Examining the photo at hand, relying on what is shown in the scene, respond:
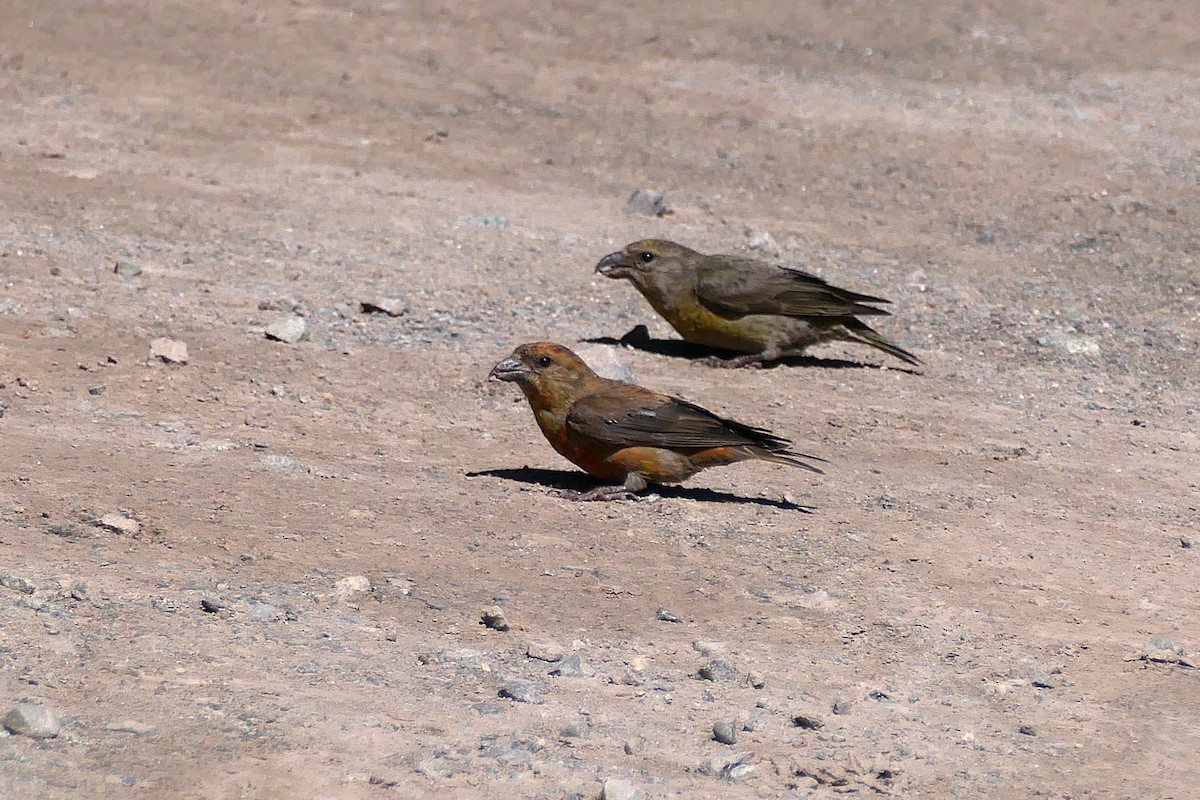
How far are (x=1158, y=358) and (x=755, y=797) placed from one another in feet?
21.0

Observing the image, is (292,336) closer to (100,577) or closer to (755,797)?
(100,577)

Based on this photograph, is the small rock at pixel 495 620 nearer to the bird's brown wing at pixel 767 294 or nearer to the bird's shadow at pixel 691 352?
the bird's shadow at pixel 691 352

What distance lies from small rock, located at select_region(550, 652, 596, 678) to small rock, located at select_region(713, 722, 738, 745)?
0.51 metres

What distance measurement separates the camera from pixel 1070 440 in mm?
8164

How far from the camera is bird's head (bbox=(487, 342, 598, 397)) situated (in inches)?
270

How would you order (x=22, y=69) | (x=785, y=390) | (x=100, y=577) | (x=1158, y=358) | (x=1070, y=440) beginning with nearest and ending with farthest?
1. (x=100, y=577)
2. (x=1070, y=440)
3. (x=785, y=390)
4. (x=1158, y=358)
5. (x=22, y=69)

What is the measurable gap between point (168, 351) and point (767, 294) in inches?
136

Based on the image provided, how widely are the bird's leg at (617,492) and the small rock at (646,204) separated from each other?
563 cm

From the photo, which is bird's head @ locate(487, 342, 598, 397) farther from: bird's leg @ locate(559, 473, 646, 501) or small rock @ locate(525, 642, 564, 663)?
small rock @ locate(525, 642, 564, 663)

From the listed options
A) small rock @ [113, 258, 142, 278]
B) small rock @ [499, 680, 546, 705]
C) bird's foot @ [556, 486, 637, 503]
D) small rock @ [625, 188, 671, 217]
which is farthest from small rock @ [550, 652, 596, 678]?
small rock @ [625, 188, 671, 217]

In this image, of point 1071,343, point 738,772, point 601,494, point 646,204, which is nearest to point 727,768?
point 738,772

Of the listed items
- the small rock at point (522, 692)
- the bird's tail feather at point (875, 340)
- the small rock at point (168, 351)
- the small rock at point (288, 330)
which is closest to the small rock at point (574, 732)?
the small rock at point (522, 692)

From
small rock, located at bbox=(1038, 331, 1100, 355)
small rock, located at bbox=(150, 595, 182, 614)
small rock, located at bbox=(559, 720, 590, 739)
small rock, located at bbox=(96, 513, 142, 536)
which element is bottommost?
small rock, located at bbox=(96, 513, 142, 536)

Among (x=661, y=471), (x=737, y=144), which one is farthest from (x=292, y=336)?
(x=737, y=144)
